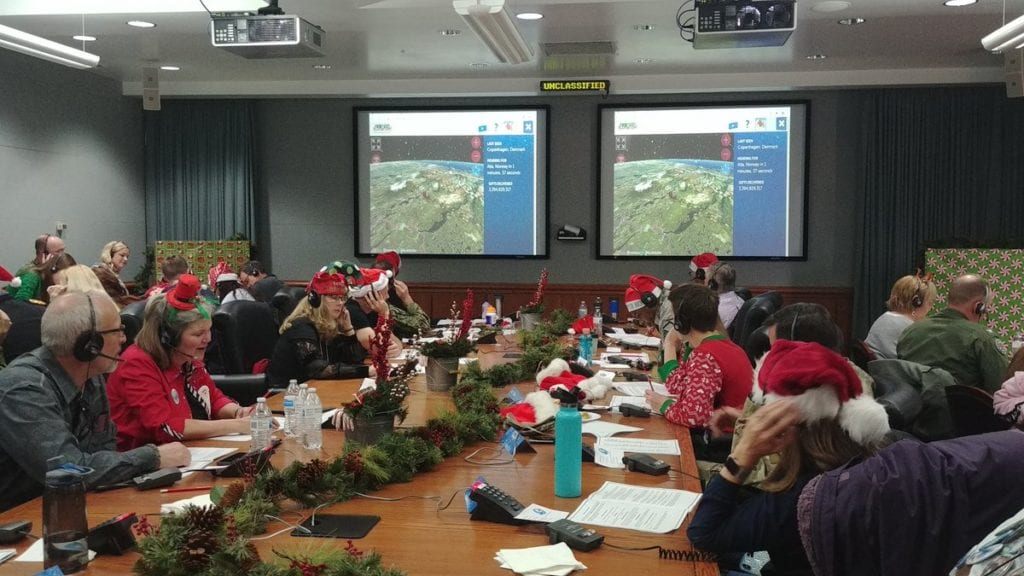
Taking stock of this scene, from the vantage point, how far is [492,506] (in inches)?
79.7

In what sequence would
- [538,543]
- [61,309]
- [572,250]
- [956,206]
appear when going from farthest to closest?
[572,250] → [956,206] → [61,309] → [538,543]

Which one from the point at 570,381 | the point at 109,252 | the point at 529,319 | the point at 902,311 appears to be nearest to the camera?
the point at 570,381

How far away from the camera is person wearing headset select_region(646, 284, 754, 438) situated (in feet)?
10.4

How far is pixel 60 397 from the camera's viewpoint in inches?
95.8

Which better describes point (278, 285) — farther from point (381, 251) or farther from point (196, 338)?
point (196, 338)

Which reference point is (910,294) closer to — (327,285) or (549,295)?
(327,285)

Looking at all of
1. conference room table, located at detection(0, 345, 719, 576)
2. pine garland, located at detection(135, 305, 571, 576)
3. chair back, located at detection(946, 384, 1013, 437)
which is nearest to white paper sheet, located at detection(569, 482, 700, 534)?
conference room table, located at detection(0, 345, 719, 576)

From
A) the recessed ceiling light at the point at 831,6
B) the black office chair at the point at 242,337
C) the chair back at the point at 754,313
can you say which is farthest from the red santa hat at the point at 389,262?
the recessed ceiling light at the point at 831,6

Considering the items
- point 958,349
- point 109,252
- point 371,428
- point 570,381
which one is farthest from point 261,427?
point 109,252

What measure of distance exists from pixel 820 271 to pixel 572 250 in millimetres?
2623

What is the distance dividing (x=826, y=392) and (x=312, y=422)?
165 cm

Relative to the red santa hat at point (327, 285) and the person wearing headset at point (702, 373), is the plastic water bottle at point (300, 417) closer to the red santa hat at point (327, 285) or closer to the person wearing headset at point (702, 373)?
the person wearing headset at point (702, 373)

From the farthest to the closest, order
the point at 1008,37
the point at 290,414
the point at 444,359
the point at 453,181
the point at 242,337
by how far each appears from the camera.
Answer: the point at 453,181 < the point at 242,337 < the point at 1008,37 < the point at 444,359 < the point at 290,414

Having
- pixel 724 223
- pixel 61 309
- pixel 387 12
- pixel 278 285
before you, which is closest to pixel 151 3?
pixel 387 12
